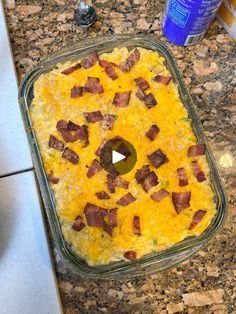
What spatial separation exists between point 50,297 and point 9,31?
0.60 m

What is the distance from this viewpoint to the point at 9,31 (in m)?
1.03

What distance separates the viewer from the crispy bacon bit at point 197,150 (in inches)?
34.8

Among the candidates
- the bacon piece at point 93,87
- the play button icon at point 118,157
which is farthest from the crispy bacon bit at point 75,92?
the play button icon at point 118,157

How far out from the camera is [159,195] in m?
0.86

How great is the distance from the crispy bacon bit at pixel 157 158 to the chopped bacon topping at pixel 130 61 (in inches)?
7.4

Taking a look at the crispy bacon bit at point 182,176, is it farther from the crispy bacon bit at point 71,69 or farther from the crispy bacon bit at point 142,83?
the crispy bacon bit at point 71,69

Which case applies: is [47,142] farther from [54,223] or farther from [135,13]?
[135,13]

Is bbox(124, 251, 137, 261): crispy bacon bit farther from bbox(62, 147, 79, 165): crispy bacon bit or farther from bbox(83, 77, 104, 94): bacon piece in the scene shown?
bbox(83, 77, 104, 94): bacon piece

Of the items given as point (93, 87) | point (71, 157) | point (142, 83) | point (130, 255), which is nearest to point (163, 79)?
point (142, 83)

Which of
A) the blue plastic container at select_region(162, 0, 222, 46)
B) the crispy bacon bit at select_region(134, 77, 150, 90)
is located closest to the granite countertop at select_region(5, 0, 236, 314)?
the blue plastic container at select_region(162, 0, 222, 46)

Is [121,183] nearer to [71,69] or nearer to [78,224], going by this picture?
[78,224]

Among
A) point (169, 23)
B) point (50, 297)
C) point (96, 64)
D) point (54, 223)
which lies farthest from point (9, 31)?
point (50, 297)

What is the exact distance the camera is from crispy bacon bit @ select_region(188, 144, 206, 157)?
0.88 m

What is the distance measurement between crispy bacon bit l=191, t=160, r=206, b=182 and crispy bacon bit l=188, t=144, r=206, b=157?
0.02 meters
